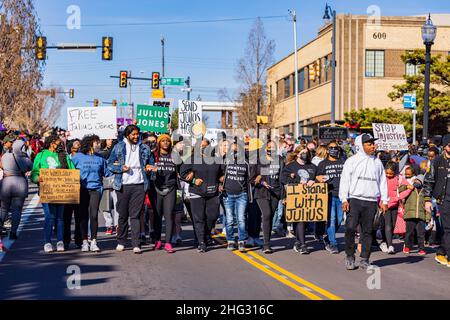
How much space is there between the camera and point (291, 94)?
215 feet

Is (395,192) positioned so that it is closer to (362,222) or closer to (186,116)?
(362,222)

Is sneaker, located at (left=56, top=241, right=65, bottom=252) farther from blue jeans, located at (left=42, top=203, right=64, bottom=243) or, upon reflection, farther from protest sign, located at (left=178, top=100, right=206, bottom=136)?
protest sign, located at (left=178, top=100, right=206, bottom=136)

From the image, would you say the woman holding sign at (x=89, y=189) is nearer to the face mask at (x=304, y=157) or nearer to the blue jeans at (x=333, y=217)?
the face mask at (x=304, y=157)

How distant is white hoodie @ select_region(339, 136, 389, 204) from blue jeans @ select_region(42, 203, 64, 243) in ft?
16.3

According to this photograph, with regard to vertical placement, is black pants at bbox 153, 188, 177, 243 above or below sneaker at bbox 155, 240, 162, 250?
above

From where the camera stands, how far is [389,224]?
13.7 m

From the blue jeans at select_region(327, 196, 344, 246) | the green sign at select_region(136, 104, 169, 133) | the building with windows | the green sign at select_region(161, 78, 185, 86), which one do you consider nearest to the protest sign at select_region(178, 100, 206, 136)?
the green sign at select_region(136, 104, 169, 133)

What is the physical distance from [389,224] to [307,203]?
1595mm

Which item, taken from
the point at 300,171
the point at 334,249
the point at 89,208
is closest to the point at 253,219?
the point at 300,171

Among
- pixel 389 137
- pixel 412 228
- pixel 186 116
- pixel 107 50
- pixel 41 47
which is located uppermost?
pixel 107 50

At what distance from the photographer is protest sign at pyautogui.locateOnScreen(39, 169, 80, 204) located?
12.9 metres

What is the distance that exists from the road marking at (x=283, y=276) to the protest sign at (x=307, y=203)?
1.04 metres

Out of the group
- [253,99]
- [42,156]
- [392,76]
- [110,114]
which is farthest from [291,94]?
[42,156]

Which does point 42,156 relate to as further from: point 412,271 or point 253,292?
point 412,271
